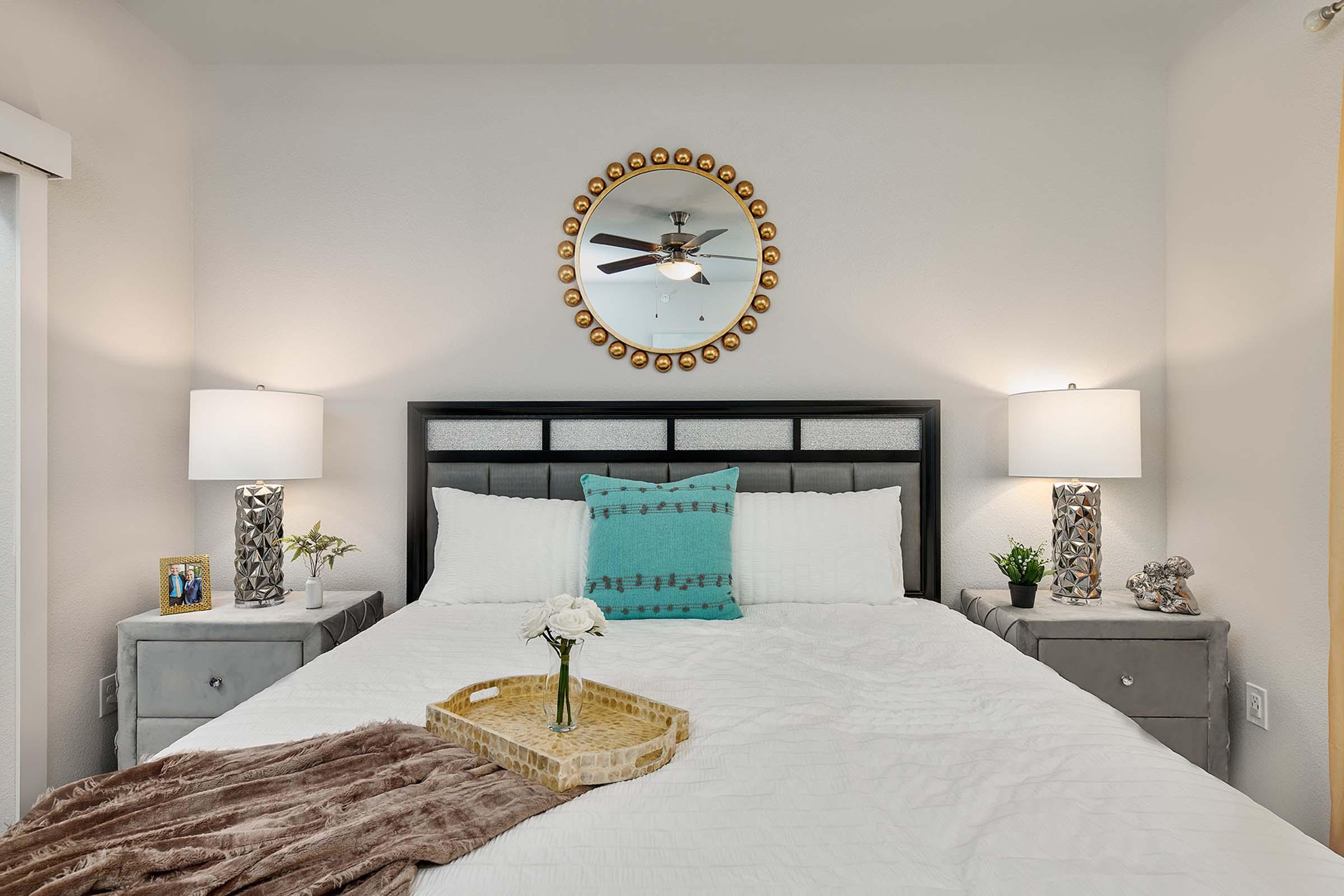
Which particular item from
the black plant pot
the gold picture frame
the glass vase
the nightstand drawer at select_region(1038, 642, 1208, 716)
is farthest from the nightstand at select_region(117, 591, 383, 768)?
the nightstand drawer at select_region(1038, 642, 1208, 716)

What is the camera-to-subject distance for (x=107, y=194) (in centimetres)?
246

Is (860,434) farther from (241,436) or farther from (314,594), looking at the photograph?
(241,436)

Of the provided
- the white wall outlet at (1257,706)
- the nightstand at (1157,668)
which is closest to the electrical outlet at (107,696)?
the nightstand at (1157,668)

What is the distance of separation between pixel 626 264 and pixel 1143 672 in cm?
226

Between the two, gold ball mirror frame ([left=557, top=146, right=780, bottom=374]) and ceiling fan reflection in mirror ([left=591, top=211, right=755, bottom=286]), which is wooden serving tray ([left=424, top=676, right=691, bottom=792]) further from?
ceiling fan reflection in mirror ([left=591, top=211, right=755, bottom=286])

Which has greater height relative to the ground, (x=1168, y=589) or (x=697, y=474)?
(x=697, y=474)

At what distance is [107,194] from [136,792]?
2223 mm

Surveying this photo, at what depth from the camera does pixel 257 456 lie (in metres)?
2.46

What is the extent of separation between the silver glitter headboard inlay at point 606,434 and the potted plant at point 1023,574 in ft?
4.33

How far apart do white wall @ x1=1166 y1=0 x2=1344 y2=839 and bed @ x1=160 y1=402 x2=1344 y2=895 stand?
1.00 m

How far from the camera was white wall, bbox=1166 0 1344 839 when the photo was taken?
2141 millimetres

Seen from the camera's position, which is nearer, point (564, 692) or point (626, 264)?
point (564, 692)

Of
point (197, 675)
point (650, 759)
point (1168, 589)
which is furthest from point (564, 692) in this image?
point (1168, 589)

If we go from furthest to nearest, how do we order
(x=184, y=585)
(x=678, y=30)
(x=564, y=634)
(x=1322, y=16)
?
(x=678, y=30) < (x=184, y=585) < (x=1322, y=16) < (x=564, y=634)
